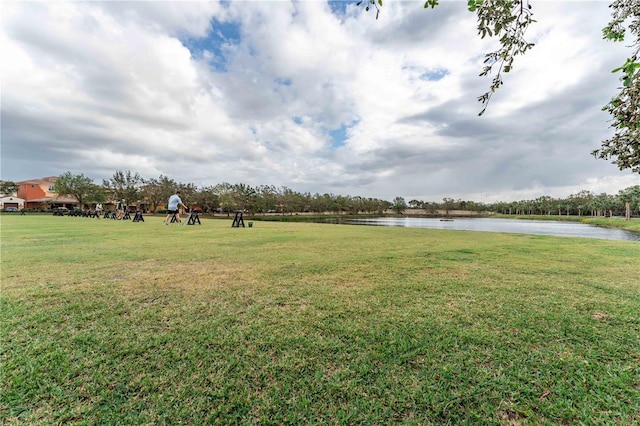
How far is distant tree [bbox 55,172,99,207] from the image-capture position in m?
44.6

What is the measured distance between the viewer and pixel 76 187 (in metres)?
44.9

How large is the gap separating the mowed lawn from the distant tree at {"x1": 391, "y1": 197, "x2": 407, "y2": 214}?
355ft

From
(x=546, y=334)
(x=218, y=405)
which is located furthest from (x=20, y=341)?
(x=546, y=334)

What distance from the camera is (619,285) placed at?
3.94 metres

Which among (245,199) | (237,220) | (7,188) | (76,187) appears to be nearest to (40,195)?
(7,188)

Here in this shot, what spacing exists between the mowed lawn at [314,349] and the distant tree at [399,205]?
355 feet

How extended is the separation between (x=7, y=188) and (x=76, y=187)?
2957 centimetres

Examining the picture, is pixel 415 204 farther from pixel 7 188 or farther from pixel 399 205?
pixel 7 188

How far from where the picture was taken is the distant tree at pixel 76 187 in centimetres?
4462

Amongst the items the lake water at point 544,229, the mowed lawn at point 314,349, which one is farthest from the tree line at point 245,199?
the mowed lawn at point 314,349

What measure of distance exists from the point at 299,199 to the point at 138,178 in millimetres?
33873

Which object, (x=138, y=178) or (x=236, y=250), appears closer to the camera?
(x=236, y=250)

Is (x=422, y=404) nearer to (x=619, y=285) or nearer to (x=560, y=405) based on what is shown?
(x=560, y=405)

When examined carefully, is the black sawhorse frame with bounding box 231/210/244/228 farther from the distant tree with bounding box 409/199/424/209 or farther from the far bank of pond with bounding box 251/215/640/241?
the distant tree with bounding box 409/199/424/209
